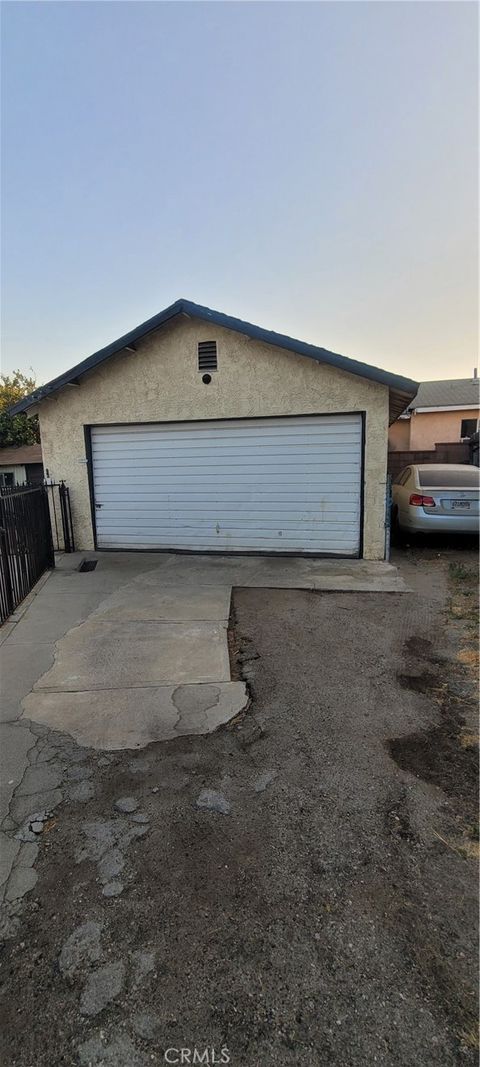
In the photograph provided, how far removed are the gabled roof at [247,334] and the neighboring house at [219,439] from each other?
20 mm

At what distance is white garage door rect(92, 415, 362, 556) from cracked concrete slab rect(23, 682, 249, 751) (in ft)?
16.2

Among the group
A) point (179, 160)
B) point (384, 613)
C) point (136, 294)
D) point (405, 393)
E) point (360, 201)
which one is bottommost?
point (384, 613)

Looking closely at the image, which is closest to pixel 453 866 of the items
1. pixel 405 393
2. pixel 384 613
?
pixel 384 613

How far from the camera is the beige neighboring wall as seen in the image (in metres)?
7.88

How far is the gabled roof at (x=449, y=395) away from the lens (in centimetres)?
2142

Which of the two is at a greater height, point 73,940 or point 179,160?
point 179,160

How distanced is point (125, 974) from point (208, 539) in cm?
746

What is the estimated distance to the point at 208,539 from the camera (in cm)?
894

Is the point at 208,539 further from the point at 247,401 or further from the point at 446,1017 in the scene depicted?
the point at 446,1017

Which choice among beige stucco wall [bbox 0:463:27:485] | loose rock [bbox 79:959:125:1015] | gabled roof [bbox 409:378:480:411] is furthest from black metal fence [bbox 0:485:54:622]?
beige stucco wall [bbox 0:463:27:485]

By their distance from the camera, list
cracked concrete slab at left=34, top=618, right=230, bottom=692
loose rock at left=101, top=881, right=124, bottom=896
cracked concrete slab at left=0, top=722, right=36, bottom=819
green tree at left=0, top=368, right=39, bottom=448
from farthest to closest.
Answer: green tree at left=0, top=368, right=39, bottom=448 < cracked concrete slab at left=34, top=618, right=230, bottom=692 < cracked concrete slab at left=0, top=722, right=36, bottom=819 < loose rock at left=101, top=881, right=124, bottom=896

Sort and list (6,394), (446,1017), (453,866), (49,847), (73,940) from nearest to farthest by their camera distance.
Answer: (446,1017)
(73,940)
(453,866)
(49,847)
(6,394)

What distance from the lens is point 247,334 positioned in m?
7.75

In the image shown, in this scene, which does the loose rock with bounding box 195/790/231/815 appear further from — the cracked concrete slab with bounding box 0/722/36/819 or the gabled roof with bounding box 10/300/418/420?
the gabled roof with bounding box 10/300/418/420
